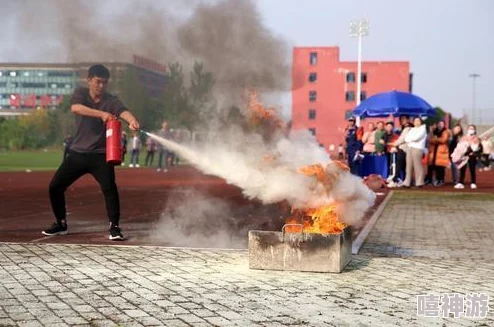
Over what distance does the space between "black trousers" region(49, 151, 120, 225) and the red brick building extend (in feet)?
9.43

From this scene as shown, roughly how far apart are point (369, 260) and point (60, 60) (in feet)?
30.2

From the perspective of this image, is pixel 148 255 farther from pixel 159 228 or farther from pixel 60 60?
pixel 60 60

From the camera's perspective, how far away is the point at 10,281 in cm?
593

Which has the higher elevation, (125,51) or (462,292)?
(125,51)

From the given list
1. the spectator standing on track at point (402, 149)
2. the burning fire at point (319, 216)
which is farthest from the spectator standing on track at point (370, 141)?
the burning fire at point (319, 216)

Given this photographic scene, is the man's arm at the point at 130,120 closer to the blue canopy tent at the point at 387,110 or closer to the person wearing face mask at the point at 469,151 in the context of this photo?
the person wearing face mask at the point at 469,151

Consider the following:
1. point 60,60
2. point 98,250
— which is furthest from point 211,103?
point 98,250

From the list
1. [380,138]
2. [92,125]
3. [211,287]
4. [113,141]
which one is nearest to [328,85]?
[380,138]

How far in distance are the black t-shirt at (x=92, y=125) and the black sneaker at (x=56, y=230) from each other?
3.67 ft

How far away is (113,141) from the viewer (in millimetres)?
8359

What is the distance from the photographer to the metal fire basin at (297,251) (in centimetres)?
656

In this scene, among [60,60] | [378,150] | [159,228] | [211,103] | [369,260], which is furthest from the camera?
[378,150]

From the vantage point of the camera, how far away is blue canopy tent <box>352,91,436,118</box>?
21.9 m

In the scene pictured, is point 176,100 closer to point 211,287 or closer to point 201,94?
point 201,94
